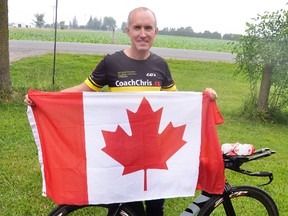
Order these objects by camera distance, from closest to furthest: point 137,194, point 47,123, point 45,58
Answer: point 47,123, point 137,194, point 45,58

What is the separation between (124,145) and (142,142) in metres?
0.14

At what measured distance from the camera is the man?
8.48ft

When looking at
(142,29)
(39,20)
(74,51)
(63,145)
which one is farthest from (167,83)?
(39,20)

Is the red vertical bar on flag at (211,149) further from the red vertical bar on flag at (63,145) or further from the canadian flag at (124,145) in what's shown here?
the red vertical bar on flag at (63,145)

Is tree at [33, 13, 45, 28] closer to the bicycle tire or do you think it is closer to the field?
the field

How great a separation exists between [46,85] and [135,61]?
22.4 ft

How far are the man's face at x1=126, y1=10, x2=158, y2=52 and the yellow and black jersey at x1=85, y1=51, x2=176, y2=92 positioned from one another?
143 millimetres

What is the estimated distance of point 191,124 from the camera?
277cm

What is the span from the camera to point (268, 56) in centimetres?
778

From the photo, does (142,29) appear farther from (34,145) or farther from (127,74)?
(34,145)

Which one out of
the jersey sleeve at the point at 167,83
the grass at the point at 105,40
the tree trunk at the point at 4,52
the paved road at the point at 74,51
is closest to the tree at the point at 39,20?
the grass at the point at 105,40

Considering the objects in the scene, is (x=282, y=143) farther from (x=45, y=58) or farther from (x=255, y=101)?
(x=45, y=58)

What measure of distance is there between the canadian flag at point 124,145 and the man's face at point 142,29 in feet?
1.16

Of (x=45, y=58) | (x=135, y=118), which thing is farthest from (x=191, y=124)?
(x=45, y=58)
